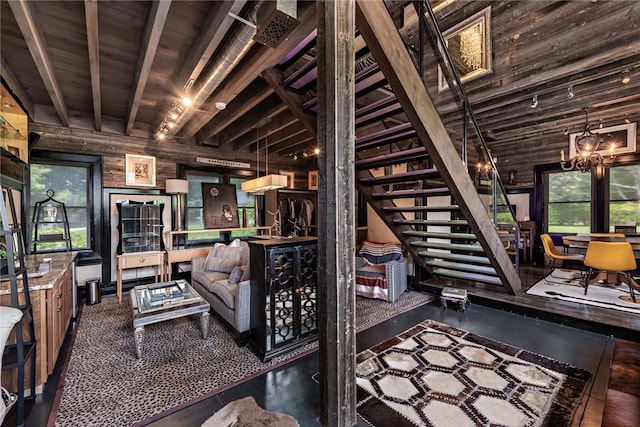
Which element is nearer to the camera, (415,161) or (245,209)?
(415,161)

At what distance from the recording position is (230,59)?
92.5 inches

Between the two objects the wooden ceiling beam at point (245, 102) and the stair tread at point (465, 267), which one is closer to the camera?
the wooden ceiling beam at point (245, 102)

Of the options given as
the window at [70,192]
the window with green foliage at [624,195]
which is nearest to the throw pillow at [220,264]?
the window at [70,192]

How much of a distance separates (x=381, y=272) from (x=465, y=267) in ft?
4.18

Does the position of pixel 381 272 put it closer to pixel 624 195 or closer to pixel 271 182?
pixel 271 182

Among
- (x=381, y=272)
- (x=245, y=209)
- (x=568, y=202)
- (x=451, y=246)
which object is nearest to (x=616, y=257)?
(x=451, y=246)

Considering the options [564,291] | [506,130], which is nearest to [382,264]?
[564,291]

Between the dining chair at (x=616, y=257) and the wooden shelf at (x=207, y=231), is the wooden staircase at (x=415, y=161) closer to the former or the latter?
the dining chair at (x=616, y=257)

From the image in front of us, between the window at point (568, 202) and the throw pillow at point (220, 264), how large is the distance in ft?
25.3

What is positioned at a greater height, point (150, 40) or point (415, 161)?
point (150, 40)

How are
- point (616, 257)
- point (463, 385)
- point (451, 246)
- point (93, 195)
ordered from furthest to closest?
point (93, 195) → point (451, 246) → point (616, 257) → point (463, 385)

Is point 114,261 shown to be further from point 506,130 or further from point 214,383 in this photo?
point 506,130

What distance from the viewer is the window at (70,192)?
412 cm

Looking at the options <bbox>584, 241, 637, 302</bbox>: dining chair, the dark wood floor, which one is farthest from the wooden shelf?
<bbox>584, 241, 637, 302</bbox>: dining chair
